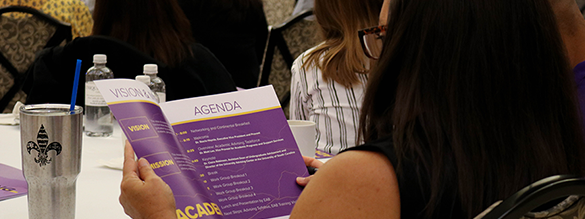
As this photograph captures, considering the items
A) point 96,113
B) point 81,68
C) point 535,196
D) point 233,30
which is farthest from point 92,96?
point 233,30

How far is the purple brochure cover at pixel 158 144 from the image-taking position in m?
0.74

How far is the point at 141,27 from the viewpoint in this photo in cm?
213

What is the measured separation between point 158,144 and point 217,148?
0.10 meters

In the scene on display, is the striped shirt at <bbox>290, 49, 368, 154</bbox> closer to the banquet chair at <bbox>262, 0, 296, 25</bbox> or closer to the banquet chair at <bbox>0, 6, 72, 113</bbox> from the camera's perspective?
the banquet chair at <bbox>0, 6, 72, 113</bbox>

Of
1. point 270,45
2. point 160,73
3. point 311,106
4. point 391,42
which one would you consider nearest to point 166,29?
point 160,73

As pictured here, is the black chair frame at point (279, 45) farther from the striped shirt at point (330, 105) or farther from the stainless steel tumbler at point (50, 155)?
the stainless steel tumbler at point (50, 155)

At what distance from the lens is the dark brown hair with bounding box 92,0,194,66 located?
83.0 inches

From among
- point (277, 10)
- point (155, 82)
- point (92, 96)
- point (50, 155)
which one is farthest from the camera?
point (277, 10)

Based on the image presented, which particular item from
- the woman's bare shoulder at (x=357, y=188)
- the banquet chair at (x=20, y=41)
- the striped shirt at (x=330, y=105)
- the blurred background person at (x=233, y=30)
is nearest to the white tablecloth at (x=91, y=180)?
the woman's bare shoulder at (x=357, y=188)

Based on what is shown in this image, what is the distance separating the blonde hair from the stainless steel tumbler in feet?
3.40

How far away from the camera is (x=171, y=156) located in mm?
787

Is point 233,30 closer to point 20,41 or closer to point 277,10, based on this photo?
point 277,10

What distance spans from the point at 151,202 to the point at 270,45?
2.37 metres

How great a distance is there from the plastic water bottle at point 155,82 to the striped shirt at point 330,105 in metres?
0.50
